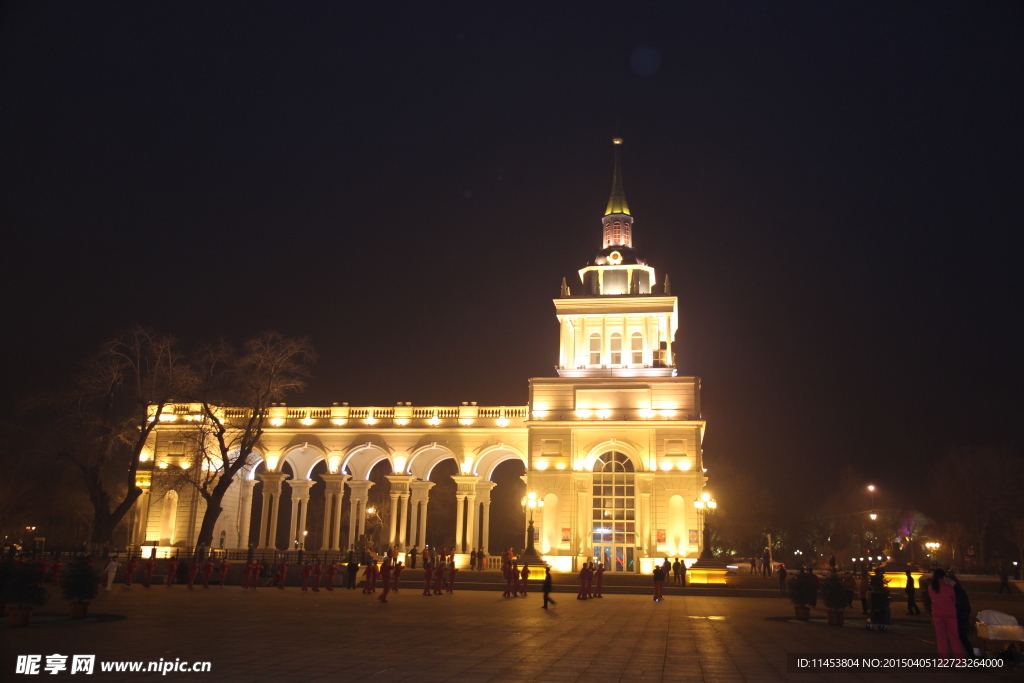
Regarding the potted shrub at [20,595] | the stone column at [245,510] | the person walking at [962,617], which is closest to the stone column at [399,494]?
the stone column at [245,510]

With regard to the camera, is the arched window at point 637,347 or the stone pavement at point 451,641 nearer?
the stone pavement at point 451,641

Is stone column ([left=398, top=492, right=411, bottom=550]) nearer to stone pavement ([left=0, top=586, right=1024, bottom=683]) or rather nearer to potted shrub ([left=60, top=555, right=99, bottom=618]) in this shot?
stone pavement ([left=0, top=586, right=1024, bottom=683])

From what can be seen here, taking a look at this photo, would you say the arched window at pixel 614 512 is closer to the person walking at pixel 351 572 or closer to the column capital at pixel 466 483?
the column capital at pixel 466 483

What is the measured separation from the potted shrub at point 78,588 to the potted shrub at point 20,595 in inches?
41.5

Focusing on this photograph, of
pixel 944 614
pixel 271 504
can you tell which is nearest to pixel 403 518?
pixel 271 504

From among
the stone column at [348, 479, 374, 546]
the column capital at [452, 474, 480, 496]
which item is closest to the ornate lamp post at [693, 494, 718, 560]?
the column capital at [452, 474, 480, 496]

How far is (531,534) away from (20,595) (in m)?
27.3

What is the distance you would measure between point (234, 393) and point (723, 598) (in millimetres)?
26425

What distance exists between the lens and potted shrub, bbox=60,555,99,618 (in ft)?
52.9

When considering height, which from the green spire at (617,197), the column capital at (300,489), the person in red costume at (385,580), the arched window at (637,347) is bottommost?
the person in red costume at (385,580)

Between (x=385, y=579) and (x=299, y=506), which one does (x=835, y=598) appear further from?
(x=299, y=506)

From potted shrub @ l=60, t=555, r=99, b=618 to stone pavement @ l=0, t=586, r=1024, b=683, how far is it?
44 cm

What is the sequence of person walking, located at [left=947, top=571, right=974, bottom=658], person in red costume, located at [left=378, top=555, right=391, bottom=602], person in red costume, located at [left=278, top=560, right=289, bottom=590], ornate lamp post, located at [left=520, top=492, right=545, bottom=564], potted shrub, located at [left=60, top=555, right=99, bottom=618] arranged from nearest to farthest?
person walking, located at [left=947, top=571, right=974, bottom=658]
potted shrub, located at [left=60, top=555, right=99, bottom=618]
person in red costume, located at [left=378, top=555, right=391, bottom=602]
person in red costume, located at [left=278, top=560, right=289, bottom=590]
ornate lamp post, located at [left=520, top=492, right=545, bottom=564]

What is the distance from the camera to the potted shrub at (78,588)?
52.9 feet
